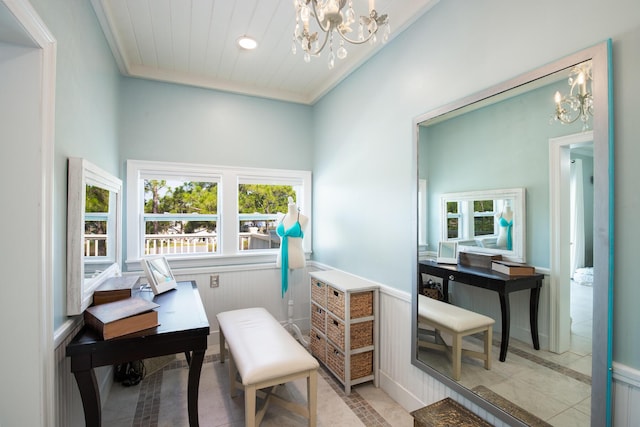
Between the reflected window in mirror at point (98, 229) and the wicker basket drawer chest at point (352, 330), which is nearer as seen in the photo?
the reflected window in mirror at point (98, 229)

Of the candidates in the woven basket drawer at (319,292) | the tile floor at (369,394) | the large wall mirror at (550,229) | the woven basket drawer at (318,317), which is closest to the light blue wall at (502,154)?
the large wall mirror at (550,229)

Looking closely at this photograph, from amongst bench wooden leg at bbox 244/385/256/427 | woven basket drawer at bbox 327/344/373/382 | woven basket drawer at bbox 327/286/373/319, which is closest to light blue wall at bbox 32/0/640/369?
woven basket drawer at bbox 327/286/373/319

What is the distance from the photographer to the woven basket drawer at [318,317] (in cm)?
273

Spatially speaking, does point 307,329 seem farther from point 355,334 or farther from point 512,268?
point 512,268

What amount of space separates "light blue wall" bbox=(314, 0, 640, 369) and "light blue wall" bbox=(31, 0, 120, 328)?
77.7 inches

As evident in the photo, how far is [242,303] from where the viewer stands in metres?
3.35

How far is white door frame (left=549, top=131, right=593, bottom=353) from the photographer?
128cm

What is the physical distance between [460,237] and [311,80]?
7.52ft

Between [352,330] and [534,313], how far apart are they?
1.30 metres

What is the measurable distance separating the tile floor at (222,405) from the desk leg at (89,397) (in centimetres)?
62

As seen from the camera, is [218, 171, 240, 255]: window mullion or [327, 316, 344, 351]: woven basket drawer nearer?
[327, 316, 344, 351]: woven basket drawer

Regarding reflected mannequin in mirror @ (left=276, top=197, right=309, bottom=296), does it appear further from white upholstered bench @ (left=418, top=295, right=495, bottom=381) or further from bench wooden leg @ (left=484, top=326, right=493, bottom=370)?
bench wooden leg @ (left=484, top=326, right=493, bottom=370)

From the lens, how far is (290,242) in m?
3.25

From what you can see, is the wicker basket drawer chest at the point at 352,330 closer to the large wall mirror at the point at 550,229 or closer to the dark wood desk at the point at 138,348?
the large wall mirror at the point at 550,229
